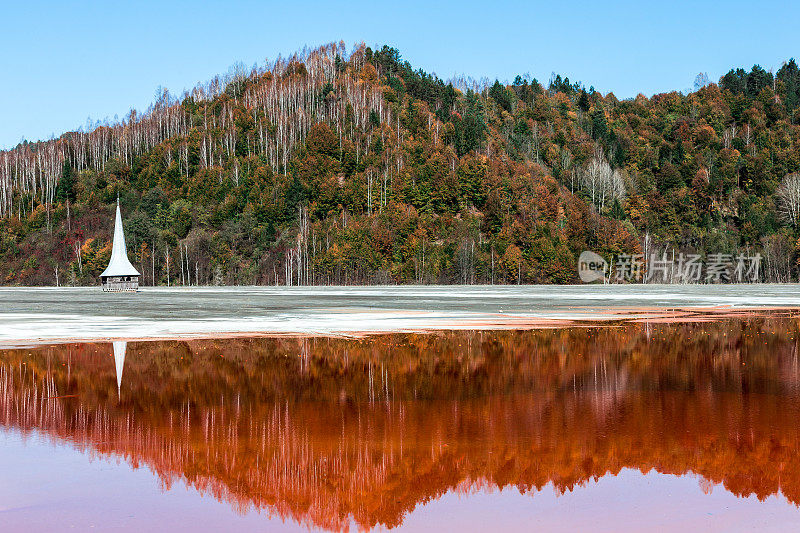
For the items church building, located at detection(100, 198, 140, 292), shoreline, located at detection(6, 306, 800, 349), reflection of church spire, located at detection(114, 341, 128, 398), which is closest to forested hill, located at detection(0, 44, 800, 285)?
church building, located at detection(100, 198, 140, 292)

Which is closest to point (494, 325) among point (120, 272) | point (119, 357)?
point (119, 357)

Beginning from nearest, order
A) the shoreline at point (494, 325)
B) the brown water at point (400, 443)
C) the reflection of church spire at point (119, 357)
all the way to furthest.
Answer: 1. the brown water at point (400, 443)
2. the reflection of church spire at point (119, 357)
3. the shoreline at point (494, 325)

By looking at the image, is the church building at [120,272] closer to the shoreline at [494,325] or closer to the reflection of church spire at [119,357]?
the shoreline at [494,325]

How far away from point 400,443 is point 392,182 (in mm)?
128392

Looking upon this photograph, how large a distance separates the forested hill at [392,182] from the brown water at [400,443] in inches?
3930

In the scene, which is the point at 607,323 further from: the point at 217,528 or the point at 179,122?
the point at 179,122

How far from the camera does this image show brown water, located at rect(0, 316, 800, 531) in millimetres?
7520

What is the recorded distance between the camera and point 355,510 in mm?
7676

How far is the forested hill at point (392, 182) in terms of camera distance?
122438 millimetres

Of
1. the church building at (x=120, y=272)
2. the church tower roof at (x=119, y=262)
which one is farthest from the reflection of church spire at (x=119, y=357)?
the church tower roof at (x=119, y=262)

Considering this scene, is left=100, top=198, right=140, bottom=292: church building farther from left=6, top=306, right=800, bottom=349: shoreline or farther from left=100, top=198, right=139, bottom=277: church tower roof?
left=6, top=306, right=800, bottom=349: shoreline

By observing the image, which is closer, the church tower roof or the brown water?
the brown water

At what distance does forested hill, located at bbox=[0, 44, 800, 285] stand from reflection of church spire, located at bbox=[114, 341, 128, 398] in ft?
310

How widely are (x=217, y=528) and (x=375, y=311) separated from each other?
30434 millimetres
